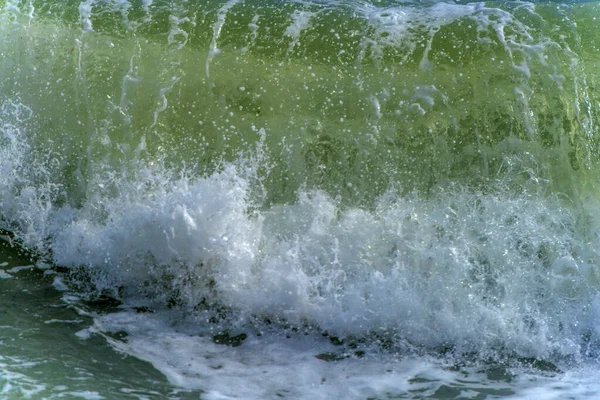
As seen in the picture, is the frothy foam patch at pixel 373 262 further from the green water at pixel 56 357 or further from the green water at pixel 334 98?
the green water at pixel 56 357

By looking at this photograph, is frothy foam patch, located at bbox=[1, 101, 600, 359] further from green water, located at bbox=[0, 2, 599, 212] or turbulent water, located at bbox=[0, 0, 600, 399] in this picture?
green water, located at bbox=[0, 2, 599, 212]

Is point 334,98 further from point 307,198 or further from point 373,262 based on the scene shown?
point 373,262

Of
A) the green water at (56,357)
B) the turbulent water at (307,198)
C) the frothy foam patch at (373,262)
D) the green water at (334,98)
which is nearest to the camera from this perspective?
the green water at (56,357)

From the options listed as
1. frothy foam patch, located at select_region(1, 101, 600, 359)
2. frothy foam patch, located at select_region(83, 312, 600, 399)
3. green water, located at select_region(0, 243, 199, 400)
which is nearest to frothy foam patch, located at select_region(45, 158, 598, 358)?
frothy foam patch, located at select_region(1, 101, 600, 359)

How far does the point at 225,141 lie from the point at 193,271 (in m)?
0.68

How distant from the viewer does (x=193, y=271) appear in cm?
342

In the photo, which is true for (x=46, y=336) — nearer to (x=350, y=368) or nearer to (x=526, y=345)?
(x=350, y=368)

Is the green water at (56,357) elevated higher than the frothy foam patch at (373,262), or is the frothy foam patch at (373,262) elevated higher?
the frothy foam patch at (373,262)

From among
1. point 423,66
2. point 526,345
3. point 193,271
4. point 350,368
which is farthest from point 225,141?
point 526,345

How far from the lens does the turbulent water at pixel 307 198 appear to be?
3025 mm

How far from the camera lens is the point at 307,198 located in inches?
140

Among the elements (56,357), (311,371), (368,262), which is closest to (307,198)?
(368,262)

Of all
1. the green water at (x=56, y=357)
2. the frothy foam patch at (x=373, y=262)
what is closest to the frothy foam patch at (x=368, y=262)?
the frothy foam patch at (x=373, y=262)

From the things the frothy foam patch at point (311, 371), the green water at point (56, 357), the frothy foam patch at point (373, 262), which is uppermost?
the frothy foam patch at point (373, 262)
